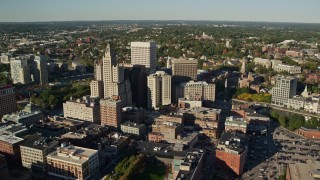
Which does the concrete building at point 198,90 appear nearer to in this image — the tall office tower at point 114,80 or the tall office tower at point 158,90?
the tall office tower at point 158,90

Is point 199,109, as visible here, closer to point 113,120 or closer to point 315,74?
point 113,120

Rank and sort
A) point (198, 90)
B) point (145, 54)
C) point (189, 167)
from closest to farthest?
point (189, 167) → point (198, 90) → point (145, 54)

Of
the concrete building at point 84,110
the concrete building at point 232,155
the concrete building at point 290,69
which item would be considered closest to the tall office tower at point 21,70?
the concrete building at point 84,110

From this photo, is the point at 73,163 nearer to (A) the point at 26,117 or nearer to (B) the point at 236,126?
(A) the point at 26,117

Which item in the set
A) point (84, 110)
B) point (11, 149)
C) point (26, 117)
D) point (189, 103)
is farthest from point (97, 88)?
point (11, 149)

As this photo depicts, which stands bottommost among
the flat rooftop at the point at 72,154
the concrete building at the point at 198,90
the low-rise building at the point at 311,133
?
the low-rise building at the point at 311,133

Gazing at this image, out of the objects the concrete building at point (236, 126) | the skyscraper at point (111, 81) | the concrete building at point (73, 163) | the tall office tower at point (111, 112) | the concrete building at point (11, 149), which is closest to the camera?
the concrete building at point (73, 163)
